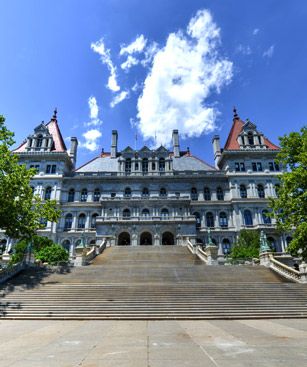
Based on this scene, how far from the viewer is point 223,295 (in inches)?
580

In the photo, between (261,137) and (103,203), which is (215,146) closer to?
(261,137)

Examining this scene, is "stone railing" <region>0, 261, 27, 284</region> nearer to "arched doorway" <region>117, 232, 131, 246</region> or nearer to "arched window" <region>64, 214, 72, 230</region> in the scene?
"arched doorway" <region>117, 232, 131, 246</region>

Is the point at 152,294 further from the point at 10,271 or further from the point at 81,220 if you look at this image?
the point at 81,220

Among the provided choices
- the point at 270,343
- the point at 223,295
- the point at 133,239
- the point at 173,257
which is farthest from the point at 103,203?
the point at 270,343

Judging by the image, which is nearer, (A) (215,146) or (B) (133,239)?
(B) (133,239)

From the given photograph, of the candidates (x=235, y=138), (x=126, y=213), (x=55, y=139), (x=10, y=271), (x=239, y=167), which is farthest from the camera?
(x=235, y=138)

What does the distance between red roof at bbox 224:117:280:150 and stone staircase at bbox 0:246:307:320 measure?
29.4 m

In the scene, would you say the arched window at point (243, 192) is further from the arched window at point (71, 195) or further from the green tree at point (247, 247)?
the arched window at point (71, 195)

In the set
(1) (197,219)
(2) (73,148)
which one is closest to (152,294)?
(1) (197,219)

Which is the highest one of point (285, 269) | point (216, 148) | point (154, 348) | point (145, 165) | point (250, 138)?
point (250, 138)

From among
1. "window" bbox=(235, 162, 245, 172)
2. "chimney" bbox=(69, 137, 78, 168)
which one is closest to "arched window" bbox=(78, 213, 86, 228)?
"chimney" bbox=(69, 137, 78, 168)

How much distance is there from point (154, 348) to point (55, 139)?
4745 cm

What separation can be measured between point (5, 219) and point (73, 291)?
969 centimetres

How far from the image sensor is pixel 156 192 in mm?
43781
